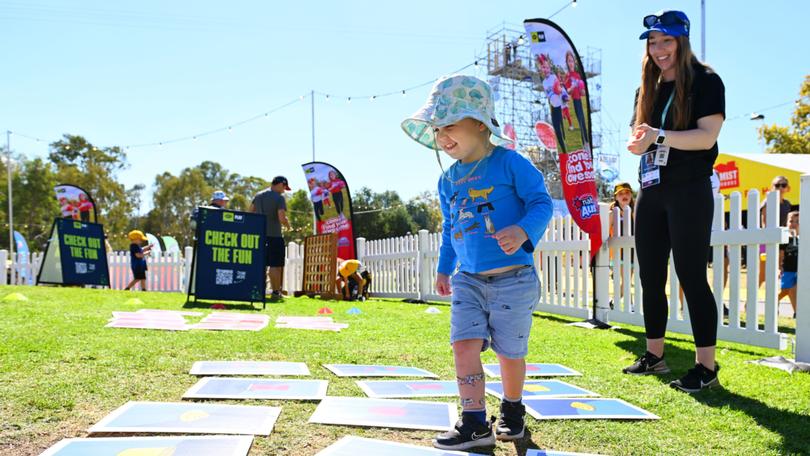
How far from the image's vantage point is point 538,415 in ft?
8.36

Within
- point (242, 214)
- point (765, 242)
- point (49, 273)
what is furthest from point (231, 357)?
point (49, 273)

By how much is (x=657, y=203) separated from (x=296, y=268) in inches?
433

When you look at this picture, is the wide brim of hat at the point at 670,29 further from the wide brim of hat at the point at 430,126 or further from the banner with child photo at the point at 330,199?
the banner with child photo at the point at 330,199

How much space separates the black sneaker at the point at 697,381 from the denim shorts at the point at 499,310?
119 centimetres

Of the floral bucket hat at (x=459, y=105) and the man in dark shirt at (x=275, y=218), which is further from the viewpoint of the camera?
the man in dark shirt at (x=275, y=218)

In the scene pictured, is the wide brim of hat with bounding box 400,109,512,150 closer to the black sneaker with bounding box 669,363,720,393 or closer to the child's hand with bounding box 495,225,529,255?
the child's hand with bounding box 495,225,529,255

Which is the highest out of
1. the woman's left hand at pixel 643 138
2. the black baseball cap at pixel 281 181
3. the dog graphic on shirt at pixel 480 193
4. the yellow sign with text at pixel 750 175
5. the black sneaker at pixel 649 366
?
the yellow sign with text at pixel 750 175

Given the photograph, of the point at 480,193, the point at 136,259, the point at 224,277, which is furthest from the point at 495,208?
the point at 136,259

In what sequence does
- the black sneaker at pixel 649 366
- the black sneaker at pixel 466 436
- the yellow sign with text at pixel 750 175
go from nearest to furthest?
the black sneaker at pixel 466 436, the black sneaker at pixel 649 366, the yellow sign with text at pixel 750 175

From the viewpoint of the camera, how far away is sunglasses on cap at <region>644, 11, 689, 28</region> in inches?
123

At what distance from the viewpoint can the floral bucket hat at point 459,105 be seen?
7.74 ft

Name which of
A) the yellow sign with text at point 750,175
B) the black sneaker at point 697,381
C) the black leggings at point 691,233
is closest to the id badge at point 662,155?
the black leggings at point 691,233

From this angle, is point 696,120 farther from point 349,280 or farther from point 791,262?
point 349,280

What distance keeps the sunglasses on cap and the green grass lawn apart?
190 centimetres
